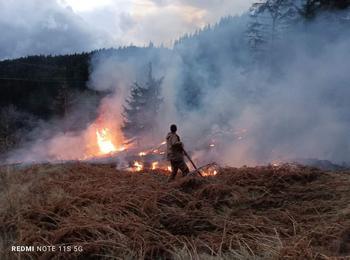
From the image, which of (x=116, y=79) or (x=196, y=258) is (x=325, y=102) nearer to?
(x=196, y=258)

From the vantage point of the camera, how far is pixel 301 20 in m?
24.6

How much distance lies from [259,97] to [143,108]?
14538 millimetres

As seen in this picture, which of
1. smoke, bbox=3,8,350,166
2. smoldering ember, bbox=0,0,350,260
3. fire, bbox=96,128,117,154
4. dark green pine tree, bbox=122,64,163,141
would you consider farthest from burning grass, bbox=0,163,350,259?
dark green pine tree, bbox=122,64,163,141

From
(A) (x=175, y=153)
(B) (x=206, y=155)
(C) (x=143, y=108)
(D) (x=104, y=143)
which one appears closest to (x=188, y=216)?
(A) (x=175, y=153)

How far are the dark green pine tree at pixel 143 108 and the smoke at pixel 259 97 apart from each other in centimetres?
70

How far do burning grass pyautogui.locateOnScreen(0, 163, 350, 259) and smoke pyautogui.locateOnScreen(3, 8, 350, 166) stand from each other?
779 centimetres

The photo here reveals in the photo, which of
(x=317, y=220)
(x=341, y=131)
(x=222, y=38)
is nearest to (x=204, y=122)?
(x=341, y=131)

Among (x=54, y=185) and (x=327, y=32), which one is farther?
(x=327, y=32)

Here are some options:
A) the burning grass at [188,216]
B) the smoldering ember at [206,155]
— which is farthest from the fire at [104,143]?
the burning grass at [188,216]

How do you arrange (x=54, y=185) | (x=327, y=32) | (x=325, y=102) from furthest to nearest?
1. (x=327, y=32)
2. (x=325, y=102)
3. (x=54, y=185)

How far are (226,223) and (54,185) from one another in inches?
180

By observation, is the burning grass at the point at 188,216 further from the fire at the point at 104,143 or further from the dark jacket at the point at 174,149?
the fire at the point at 104,143

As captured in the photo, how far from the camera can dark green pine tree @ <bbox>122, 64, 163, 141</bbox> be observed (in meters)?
34.5

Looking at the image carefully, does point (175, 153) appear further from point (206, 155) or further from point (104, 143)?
point (104, 143)
